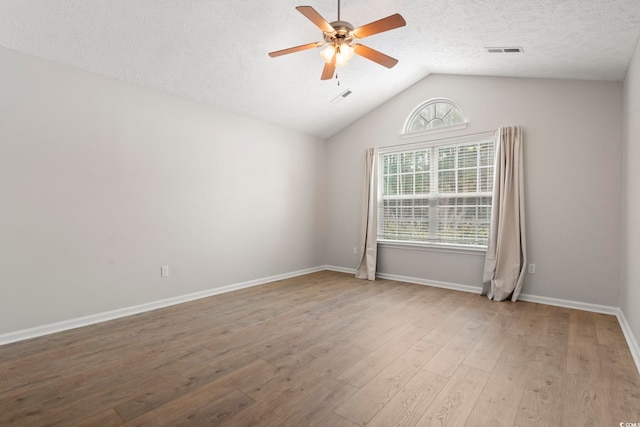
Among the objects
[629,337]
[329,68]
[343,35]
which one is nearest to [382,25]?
[343,35]

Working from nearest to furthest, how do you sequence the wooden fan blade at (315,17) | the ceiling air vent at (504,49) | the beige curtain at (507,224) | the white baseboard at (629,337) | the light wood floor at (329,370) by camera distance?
the light wood floor at (329,370)
the wooden fan blade at (315,17)
the white baseboard at (629,337)
the ceiling air vent at (504,49)
the beige curtain at (507,224)

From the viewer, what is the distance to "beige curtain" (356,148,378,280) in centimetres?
521

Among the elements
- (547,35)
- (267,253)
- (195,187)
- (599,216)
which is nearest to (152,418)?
(195,187)

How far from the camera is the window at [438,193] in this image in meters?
4.34

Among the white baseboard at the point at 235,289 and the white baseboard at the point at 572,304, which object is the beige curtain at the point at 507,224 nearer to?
the white baseboard at the point at 572,304

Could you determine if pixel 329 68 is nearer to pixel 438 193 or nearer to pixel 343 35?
pixel 343 35

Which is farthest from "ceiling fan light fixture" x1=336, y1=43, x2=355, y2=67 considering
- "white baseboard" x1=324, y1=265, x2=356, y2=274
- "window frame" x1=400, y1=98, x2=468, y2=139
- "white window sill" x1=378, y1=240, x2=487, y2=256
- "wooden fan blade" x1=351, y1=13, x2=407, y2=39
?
"white baseboard" x1=324, y1=265, x2=356, y2=274

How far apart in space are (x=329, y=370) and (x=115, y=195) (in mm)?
2838

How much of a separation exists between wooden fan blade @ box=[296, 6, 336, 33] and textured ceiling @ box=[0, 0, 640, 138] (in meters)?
0.70

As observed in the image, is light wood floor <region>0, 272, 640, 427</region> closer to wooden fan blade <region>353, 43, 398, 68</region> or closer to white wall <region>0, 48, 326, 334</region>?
white wall <region>0, 48, 326, 334</region>

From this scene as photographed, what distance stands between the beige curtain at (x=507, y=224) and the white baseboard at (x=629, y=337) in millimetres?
917

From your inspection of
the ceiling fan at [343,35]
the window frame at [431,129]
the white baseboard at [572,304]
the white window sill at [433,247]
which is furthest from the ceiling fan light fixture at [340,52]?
the white baseboard at [572,304]

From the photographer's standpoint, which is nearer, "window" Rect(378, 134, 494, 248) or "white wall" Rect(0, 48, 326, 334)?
"white wall" Rect(0, 48, 326, 334)

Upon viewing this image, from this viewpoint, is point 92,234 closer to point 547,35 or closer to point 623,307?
point 547,35
